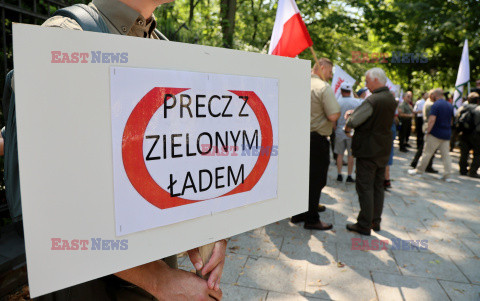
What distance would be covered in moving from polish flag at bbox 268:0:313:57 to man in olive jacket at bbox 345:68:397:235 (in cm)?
147

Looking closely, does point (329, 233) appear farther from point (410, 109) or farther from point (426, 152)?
point (410, 109)

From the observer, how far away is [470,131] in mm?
8516

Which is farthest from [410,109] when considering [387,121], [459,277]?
[459,277]

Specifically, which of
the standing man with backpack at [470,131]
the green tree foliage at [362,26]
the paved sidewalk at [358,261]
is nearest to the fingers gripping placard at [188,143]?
the paved sidewalk at [358,261]

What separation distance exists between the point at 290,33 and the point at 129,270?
9.99ft

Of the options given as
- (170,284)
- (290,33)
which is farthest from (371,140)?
(170,284)

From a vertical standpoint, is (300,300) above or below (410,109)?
below

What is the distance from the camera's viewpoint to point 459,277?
3.48 meters

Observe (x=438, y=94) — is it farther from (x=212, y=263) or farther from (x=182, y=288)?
(x=182, y=288)

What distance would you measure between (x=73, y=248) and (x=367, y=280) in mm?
3277

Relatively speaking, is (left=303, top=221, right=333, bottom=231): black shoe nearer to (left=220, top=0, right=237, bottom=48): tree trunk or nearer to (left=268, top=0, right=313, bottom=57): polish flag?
(left=268, top=0, right=313, bottom=57): polish flag

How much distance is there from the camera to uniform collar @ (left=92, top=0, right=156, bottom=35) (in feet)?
3.72

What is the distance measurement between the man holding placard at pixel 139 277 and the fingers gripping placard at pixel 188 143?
0.21 metres

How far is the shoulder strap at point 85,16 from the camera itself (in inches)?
37.6
